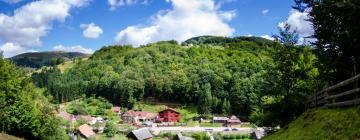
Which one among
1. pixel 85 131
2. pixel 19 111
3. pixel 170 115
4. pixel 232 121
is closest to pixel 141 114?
pixel 170 115

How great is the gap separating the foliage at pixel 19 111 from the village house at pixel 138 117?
9284cm

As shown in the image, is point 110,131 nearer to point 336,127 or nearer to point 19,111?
point 19,111

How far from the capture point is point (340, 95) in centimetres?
1661

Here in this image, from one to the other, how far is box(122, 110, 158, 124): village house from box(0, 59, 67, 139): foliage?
92.8m

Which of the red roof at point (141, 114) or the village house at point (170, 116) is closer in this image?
the village house at point (170, 116)

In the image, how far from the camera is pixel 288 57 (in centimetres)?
3728

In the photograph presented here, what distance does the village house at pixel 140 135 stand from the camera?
4156 inches

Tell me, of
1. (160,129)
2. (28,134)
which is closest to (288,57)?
(28,134)

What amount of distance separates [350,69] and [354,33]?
2.64 m

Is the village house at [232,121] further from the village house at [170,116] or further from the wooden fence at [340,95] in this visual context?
the wooden fence at [340,95]

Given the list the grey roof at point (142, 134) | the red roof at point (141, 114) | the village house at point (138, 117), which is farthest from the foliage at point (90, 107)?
the grey roof at point (142, 134)

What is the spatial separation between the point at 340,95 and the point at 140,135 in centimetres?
9186

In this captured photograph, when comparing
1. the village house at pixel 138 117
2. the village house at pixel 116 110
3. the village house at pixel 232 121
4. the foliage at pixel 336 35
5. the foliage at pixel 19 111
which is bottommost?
the village house at pixel 232 121

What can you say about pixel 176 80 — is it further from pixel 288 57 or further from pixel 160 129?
pixel 288 57
